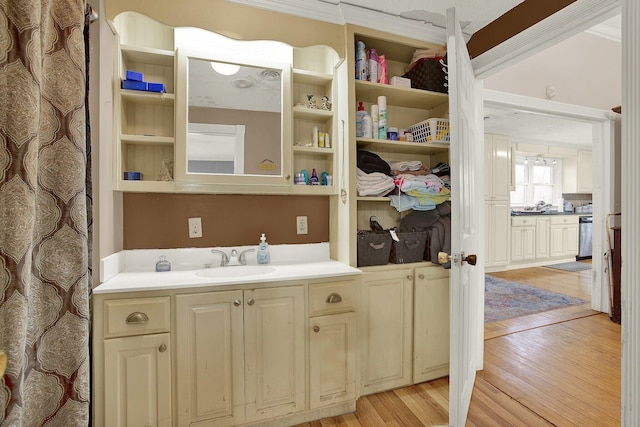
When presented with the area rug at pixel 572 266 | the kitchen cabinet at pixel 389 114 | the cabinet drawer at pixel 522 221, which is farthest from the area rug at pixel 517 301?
the kitchen cabinet at pixel 389 114

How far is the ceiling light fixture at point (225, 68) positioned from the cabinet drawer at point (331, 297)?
4.53 ft

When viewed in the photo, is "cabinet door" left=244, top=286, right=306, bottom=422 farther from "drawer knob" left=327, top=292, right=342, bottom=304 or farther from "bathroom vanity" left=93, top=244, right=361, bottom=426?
"drawer knob" left=327, top=292, right=342, bottom=304

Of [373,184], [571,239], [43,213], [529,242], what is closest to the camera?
[43,213]

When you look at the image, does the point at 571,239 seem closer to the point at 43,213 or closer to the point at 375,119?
the point at 375,119

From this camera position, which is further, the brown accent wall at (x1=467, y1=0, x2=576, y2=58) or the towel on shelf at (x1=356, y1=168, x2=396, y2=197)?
the towel on shelf at (x1=356, y1=168, x2=396, y2=197)

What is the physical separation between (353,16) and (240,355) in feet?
6.76

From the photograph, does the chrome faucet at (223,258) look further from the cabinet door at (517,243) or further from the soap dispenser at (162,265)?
the cabinet door at (517,243)

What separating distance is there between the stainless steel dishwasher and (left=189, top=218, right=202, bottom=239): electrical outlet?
7.17m

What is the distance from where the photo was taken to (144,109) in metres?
1.86

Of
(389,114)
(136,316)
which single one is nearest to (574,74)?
(389,114)

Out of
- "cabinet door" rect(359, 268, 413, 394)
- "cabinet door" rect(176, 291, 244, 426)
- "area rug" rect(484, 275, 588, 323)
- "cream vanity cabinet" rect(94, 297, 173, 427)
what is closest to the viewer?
"cream vanity cabinet" rect(94, 297, 173, 427)

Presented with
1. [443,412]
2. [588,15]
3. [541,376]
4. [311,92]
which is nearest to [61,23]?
[311,92]

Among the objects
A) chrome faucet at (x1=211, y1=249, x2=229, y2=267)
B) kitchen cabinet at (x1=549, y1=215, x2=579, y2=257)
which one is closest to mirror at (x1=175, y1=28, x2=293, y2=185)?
chrome faucet at (x1=211, y1=249, x2=229, y2=267)

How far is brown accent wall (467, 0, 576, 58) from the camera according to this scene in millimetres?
1642
